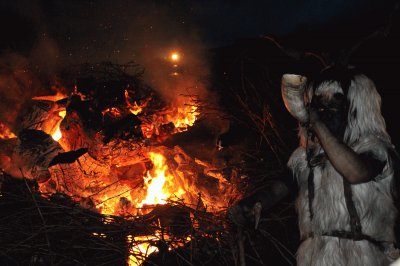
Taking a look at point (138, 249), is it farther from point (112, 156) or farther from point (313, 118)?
point (112, 156)

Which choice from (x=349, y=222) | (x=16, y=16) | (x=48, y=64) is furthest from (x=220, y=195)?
(x=16, y=16)

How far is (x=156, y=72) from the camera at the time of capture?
8.48m

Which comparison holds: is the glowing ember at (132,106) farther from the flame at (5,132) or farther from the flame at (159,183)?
the flame at (5,132)

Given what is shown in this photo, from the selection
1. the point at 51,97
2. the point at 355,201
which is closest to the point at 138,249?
the point at 355,201

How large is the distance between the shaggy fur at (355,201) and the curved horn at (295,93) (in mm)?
218

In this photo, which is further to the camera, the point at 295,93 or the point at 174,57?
the point at 174,57

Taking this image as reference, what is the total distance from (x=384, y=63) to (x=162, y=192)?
16.0 feet

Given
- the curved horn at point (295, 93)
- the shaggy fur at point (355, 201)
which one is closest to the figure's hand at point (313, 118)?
the curved horn at point (295, 93)

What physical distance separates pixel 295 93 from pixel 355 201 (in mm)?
787

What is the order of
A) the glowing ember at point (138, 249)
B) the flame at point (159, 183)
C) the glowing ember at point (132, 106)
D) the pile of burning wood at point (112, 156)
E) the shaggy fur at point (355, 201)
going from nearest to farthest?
the shaggy fur at point (355, 201) → the glowing ember at point (138, 249) → the pile of burning wood at point (112, 156) → the flame at point (159, 183) → the glowing ember at point (132, 106)

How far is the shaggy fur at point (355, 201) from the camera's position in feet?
6.40

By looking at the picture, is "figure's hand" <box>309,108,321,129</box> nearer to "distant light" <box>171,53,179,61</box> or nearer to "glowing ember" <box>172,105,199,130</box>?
"glowing ember" <box>172,105,199,130</box>

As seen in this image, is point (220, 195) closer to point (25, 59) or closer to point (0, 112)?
point (0, 112)

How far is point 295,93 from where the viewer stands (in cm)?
207
